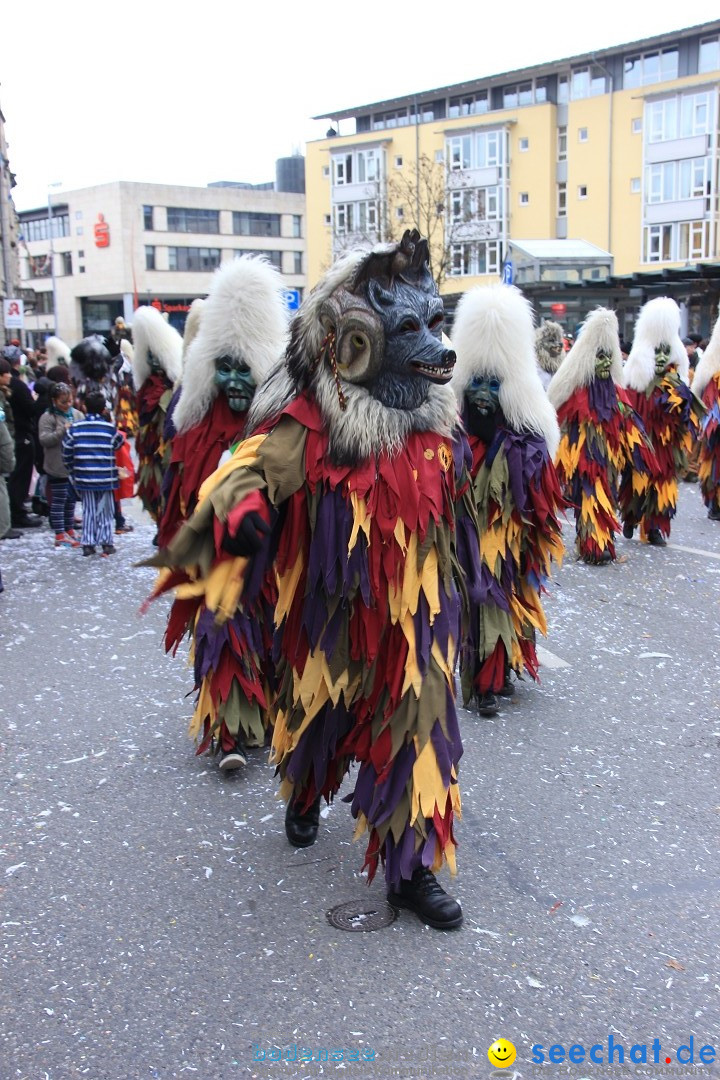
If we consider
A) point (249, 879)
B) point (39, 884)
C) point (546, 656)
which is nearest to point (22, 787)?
point (39, 884)

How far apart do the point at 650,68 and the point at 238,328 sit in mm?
49770

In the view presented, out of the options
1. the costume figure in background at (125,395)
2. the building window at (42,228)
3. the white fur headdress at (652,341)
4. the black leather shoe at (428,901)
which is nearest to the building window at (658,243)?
the costume figure in background at (125,395)

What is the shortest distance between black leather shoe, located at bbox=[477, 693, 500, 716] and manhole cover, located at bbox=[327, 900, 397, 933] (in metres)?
1.85

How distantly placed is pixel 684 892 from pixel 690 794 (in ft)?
2.65

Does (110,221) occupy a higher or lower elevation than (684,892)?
higher

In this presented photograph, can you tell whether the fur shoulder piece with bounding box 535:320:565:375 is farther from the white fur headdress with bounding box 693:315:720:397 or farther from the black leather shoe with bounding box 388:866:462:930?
the black leather shoe with bounding box 388:866:462:930

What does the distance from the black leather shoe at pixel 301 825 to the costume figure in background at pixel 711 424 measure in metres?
8.17

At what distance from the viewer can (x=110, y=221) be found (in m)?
67.7

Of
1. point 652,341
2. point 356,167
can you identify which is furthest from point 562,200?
point 652,341

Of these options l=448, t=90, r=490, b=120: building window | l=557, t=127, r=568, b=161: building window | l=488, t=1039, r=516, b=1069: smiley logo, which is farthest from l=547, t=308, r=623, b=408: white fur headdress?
l=448, t=90, r=490, b=120: building window

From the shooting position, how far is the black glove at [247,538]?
2551 mm

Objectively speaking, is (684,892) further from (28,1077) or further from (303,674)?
(28,1077)

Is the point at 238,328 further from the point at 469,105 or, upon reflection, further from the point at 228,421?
the point at 469,105

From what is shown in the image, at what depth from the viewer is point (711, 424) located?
10.3m
